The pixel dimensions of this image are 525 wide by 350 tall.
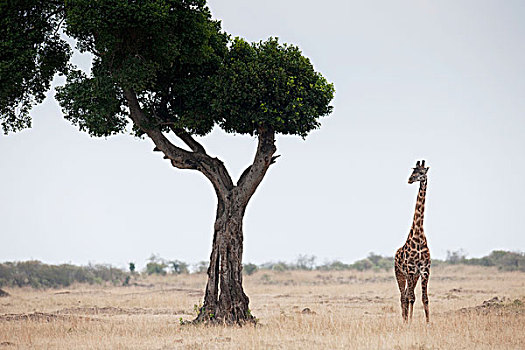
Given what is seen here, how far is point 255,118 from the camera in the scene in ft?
57.1

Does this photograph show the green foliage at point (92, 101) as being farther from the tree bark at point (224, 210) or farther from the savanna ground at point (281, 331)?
the savanna ground at point (281, 331)

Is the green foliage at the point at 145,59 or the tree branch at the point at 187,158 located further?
the tree branch at the point at 187,158

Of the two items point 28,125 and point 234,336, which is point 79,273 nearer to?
point 28,125

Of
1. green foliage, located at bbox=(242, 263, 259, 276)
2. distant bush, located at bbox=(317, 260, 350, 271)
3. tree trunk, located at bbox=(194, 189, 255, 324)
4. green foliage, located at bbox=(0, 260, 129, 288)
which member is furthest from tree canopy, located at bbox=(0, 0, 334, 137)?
distant bush, located at bbox=(317, 260, 350, 271)

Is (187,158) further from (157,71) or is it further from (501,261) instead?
(501,261)

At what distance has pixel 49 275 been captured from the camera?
1941 inches

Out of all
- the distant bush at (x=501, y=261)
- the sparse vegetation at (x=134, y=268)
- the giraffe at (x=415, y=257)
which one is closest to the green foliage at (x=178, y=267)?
the sparse vegetation at (x=134, y=268)

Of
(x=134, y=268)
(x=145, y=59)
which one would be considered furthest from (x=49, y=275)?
(x=145, y=59)

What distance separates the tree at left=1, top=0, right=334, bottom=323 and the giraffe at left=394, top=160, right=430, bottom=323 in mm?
3435

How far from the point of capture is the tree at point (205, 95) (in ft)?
55.1

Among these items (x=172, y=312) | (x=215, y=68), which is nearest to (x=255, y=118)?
(x=215, y=68)

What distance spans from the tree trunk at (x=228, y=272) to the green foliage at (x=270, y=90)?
7.85 ft

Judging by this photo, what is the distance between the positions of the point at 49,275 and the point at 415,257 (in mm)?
38966

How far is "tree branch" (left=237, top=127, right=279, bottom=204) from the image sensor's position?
1828cm
